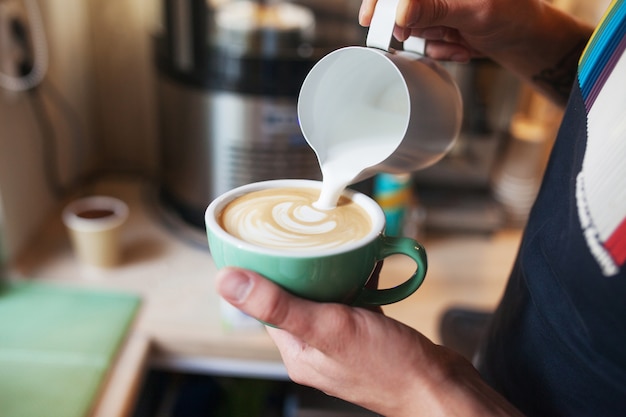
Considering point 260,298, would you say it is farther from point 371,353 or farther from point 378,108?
point 378,108

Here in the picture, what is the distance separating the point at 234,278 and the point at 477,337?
591 millimetres

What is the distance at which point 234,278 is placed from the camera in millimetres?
397

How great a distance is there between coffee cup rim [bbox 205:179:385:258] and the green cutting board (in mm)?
391

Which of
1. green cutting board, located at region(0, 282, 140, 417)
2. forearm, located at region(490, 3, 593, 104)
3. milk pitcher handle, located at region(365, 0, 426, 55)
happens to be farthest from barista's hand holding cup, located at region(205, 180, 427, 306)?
green cutting board, located at region(0, 282, 140, 417)

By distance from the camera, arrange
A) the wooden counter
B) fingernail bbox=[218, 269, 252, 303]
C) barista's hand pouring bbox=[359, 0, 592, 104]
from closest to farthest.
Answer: fingernail bbox=[218, 269, 252, 303] < barista's hand pouring bbox=[359, 0, 592, 104] < the wooden counter

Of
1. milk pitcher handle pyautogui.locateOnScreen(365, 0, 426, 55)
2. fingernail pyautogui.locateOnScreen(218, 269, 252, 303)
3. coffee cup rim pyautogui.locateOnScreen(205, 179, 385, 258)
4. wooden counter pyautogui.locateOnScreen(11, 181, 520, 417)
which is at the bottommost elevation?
wooden counter pyautogui.locateOnScreen(11, 181, 520, 417)

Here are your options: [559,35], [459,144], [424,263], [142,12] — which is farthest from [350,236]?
[142,12]

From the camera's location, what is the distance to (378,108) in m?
0.56

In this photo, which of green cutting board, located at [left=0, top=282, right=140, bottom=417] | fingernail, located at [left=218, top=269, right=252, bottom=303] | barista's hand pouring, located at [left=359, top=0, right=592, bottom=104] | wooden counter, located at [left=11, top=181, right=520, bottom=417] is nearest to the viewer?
fingernail, located at [left=218, top=269, right=252, bottom=303]

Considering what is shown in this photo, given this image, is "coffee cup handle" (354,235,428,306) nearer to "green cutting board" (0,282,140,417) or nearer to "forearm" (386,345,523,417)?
"forearm" (386,345,523,417)

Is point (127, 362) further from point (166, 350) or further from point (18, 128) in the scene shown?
point (18, 128)

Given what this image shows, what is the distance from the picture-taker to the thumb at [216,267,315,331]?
39cm

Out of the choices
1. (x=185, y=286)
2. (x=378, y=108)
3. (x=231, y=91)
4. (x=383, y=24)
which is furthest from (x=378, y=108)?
(x=185, y=286)

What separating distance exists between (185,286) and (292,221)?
1.73 feet
